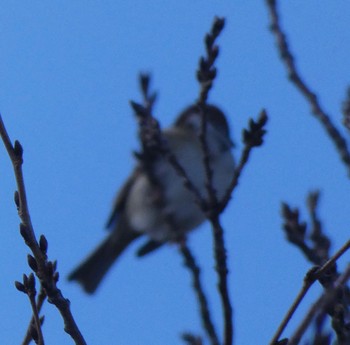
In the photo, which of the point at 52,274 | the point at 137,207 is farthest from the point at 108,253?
the point at 52,274

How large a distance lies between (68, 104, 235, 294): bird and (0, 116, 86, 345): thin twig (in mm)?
4045

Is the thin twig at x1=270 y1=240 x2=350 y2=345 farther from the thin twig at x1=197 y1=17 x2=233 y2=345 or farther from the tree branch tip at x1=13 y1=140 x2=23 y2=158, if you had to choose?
the tree branch tip at x1=13 y1=140 x2=23 y2=158

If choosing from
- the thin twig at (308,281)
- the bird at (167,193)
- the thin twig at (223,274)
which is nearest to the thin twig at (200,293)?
the thin twig at (223,274)

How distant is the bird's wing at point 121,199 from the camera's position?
7.57m

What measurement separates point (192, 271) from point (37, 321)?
26.5 inches

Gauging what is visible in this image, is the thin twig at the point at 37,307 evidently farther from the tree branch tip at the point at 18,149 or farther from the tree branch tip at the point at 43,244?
the tree branch tip at the point at 18,149

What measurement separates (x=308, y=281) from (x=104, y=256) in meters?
5.87

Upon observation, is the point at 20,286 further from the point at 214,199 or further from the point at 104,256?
the point at 104,256

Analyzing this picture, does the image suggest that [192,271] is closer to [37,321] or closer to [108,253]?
[37,321]

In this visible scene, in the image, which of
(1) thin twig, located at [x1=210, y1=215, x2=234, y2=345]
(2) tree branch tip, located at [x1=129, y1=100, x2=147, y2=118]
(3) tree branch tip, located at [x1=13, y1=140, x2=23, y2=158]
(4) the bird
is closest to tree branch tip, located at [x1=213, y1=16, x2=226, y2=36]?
(2) tree branch tip, located at [x1=129, y1=100, x2=147, y2=118]

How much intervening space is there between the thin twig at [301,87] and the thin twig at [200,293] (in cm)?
62

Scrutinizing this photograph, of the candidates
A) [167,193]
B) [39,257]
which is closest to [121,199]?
[167,193]

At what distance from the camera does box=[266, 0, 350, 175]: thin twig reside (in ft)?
10.5

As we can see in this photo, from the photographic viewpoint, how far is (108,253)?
786cm
